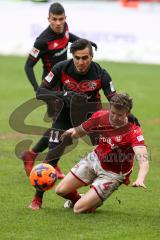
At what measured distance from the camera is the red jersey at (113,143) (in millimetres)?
8492

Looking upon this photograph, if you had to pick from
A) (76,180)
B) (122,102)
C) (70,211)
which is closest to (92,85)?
(76,180)

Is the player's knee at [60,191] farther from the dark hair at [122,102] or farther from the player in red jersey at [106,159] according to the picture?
the dark hair at [122,102]

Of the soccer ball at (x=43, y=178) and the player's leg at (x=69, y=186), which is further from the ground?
the soccer ball at (x=43, y=178)

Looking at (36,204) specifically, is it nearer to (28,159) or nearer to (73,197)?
(73,197)

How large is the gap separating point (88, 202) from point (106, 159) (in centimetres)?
55

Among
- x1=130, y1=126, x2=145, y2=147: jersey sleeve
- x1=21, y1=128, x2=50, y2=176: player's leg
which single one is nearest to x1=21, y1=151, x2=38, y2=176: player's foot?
x1=21, y1=128, x2=50, y2=176: player's leg

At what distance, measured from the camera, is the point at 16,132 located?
47.1 ft

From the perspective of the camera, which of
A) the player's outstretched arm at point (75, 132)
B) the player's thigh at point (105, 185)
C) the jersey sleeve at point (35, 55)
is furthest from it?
the jersey sleeve at point (35, 55)

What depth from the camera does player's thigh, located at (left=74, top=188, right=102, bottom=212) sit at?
857 cm

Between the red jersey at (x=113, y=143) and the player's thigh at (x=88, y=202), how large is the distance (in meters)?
0.36

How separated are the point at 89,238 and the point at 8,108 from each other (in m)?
9.79

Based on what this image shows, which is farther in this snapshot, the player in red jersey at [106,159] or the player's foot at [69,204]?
the player's foot at [69,204]

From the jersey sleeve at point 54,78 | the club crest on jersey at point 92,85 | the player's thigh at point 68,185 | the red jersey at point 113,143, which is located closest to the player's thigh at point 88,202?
the player's thigh at point 68,185

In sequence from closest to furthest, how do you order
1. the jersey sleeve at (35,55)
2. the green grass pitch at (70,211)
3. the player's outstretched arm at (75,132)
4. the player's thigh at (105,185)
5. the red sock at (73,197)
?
the green grass pitch at (70,211)
the player's thigh at (105,185)
the player's outstretched arm at (75,132)
the red sock at (73,197)
the jersey sleeve at (35,55)
